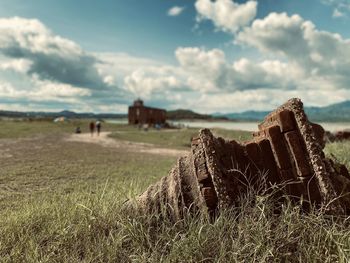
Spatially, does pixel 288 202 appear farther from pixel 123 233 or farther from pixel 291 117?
pixel 123 233

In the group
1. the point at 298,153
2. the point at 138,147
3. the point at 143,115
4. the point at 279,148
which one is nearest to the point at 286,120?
the point at 279,148

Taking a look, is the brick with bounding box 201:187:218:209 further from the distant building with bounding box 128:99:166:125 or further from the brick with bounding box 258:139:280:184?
the distant building with bounding box 128:99:166:125

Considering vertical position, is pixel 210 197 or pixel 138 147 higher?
pixel 210 197

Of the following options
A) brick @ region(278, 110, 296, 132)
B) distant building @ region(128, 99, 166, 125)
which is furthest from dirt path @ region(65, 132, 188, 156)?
distant building @ region(128, 99, 166, 125)

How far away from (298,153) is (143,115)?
9107 cm

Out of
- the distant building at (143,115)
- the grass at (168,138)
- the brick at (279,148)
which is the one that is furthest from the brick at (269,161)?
the distant building at (143,115)

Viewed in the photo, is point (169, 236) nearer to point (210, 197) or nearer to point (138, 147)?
point (210, 197)

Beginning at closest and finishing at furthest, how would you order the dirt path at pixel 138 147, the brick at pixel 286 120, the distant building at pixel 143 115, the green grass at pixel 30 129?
1. the brick at pixel 286 120
2. the dirt path at pixel 138 147
3. the green grass at pixel 30 129
4. the distant building at pixel 143 115

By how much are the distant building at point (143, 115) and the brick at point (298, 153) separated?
8898 centimetres

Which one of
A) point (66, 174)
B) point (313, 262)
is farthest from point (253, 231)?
point (66, 174)

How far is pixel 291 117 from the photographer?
218 inches

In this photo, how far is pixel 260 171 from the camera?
216 inches

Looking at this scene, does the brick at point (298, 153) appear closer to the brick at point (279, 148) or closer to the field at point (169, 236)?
the brick at point (279, 148)

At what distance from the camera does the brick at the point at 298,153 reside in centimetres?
522
